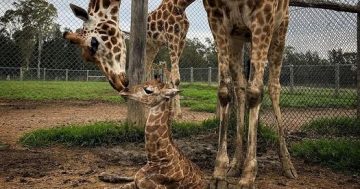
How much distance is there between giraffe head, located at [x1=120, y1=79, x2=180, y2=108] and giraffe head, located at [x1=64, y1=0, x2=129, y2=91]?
4.6 inches

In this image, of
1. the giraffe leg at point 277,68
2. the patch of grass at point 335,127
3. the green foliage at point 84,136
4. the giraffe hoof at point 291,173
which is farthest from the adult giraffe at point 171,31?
the giraffe hoof at point 291,173

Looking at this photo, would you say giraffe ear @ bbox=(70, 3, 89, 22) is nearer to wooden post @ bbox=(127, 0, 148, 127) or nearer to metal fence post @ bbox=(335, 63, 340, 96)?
wooden post @ bbox=(127, 0, 148, 127)

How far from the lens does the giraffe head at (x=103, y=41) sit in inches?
154

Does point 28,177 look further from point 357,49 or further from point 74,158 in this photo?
A: point 357,49

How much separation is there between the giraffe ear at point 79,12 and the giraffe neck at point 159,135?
1.07 meters

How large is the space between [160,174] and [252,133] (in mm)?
944

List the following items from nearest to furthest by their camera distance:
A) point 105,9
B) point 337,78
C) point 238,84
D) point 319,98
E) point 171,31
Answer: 1. point 105,9
2. point 238,84
3. point 337,78
4. point 319,98
5. point 171,31

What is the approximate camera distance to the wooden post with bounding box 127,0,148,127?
691cm

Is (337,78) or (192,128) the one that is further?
(337,78)

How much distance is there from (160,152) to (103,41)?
1166mm

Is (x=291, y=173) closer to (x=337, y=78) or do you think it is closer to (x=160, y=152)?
(x=160, y=152)

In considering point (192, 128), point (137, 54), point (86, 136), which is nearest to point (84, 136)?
point (86, 136)

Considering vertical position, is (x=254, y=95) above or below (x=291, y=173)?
above

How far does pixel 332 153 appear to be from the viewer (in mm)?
5531
